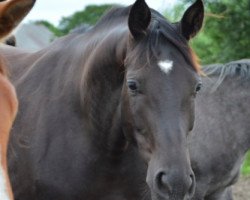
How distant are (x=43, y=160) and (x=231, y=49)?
26.6 feet

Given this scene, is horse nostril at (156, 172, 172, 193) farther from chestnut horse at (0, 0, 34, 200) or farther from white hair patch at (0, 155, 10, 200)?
white hair patch at (0, 155, 10, 200)

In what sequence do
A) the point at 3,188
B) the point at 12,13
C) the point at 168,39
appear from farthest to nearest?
the point at 168,39
the point at 12,13
the point at 3,188

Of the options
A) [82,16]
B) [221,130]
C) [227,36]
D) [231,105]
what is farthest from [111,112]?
[82,16]

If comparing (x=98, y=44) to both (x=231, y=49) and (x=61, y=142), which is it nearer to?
(x=61, y=142)

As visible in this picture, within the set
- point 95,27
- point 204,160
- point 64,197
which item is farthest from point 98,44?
point 204,160

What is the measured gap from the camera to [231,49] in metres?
11.8

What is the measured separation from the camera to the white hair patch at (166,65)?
3.58 m

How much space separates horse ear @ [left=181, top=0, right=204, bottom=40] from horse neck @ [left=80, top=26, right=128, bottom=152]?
1.14 ft

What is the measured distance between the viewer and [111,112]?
4.00 meters

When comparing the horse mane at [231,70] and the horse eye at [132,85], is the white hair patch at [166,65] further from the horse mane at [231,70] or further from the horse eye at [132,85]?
the horse mane at [231,70]

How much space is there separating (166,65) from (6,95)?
128 cm

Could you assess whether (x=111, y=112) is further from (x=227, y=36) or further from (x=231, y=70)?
(x=227, y=36)

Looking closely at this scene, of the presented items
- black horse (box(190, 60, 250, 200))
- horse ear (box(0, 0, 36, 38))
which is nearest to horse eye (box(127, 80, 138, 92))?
horse ear (box(0, 0, 36, 38))

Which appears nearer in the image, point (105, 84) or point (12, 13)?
point (12, 13)
